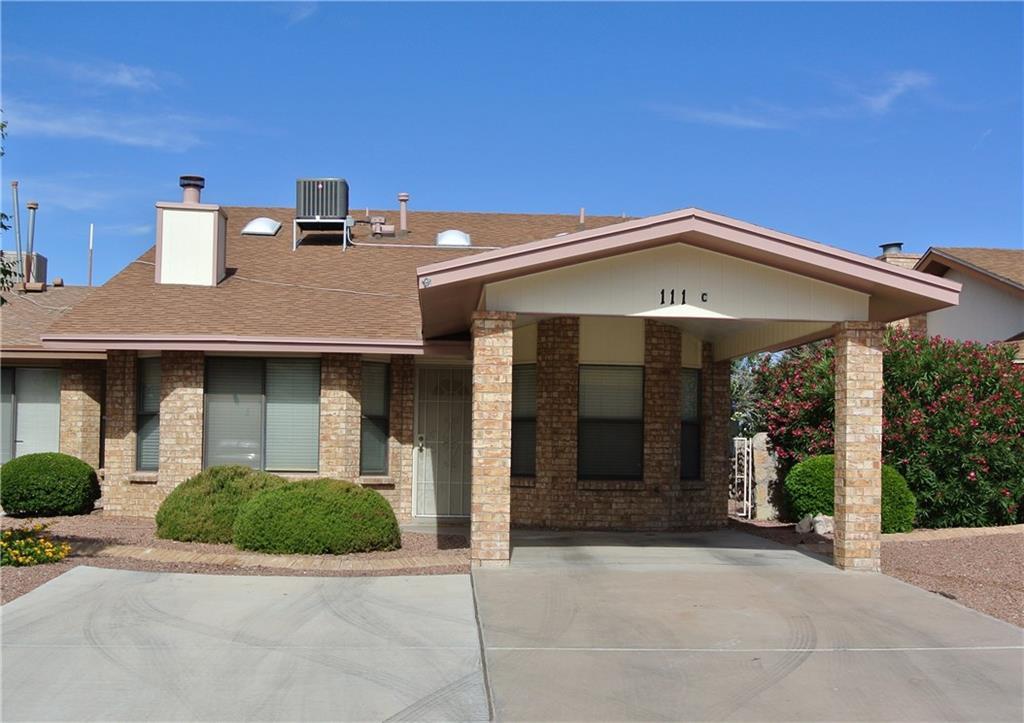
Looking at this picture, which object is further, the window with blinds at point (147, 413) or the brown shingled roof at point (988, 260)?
the brown shingled roof at point (988, 260)

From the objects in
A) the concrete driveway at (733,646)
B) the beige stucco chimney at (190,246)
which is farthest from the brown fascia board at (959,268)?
the beige stucco chimney at (190,246)

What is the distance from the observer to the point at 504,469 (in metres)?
11.0

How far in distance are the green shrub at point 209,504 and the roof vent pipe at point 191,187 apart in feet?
20.4

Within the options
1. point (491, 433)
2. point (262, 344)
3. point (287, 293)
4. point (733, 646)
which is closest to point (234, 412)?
point (262, 344)

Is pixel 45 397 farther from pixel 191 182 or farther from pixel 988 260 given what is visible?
pixel 988 260

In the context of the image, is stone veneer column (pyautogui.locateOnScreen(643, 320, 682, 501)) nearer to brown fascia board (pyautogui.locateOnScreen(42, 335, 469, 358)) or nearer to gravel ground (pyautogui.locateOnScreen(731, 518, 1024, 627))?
gravel ground (pyautogui.locateOnScreen(731, 518, 1024, 627))

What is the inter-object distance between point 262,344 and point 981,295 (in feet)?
53.8

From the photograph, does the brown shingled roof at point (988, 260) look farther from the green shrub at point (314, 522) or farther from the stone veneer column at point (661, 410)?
Answer: the green shrub at point (314, 522)

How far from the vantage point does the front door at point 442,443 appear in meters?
16.1

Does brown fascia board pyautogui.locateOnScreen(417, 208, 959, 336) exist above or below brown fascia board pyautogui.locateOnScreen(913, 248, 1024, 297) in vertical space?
below

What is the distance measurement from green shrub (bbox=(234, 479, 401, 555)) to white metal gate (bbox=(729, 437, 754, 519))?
29.8ft

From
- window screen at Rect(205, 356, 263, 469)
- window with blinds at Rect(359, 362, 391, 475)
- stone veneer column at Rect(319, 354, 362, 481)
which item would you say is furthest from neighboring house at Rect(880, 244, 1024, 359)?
window screen at Rect(205, 356, 263, 469)

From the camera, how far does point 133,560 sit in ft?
38.2

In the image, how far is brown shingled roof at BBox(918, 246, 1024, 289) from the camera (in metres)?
22.1
